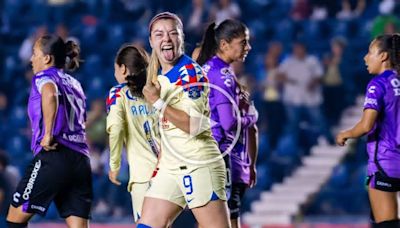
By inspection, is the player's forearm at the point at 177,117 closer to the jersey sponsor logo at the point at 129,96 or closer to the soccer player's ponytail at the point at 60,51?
the jersey sponsor logo at the point at 129,96

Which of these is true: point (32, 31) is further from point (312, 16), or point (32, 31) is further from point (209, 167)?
point (209, 167)

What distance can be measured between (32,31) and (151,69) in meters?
10.6

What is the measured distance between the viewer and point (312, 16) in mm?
16031

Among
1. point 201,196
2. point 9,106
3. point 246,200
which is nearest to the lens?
point 201,196

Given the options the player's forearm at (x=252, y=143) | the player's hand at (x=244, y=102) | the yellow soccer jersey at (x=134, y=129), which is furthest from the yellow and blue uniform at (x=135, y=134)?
the player's forearm at (x=252, y=143)

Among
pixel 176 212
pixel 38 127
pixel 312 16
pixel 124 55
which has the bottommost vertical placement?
pixel 176 212

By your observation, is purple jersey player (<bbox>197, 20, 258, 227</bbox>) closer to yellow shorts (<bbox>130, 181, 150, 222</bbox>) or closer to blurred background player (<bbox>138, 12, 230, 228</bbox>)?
yellow shorts (<bbox>130, 181, 150, 222</bbox>)

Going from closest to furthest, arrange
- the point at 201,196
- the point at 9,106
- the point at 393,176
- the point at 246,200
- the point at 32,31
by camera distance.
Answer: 1. the point at 201,196
2. the point at 393,176
3. the point at 246,200
4. the point at 9,106
5. the point at 32,31

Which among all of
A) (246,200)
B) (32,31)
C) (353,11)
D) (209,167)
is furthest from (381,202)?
(32,31)

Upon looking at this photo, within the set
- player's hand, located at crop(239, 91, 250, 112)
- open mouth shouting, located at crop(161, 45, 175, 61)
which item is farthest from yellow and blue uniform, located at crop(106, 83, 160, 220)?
open mouth shouting, located at crop(161, 45, 175, 61)

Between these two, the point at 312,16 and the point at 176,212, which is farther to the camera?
the point at 312,16

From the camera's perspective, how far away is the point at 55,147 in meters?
8.00

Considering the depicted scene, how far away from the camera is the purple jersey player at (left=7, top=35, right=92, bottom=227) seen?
797 cm

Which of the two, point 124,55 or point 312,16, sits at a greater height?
point 312,16
